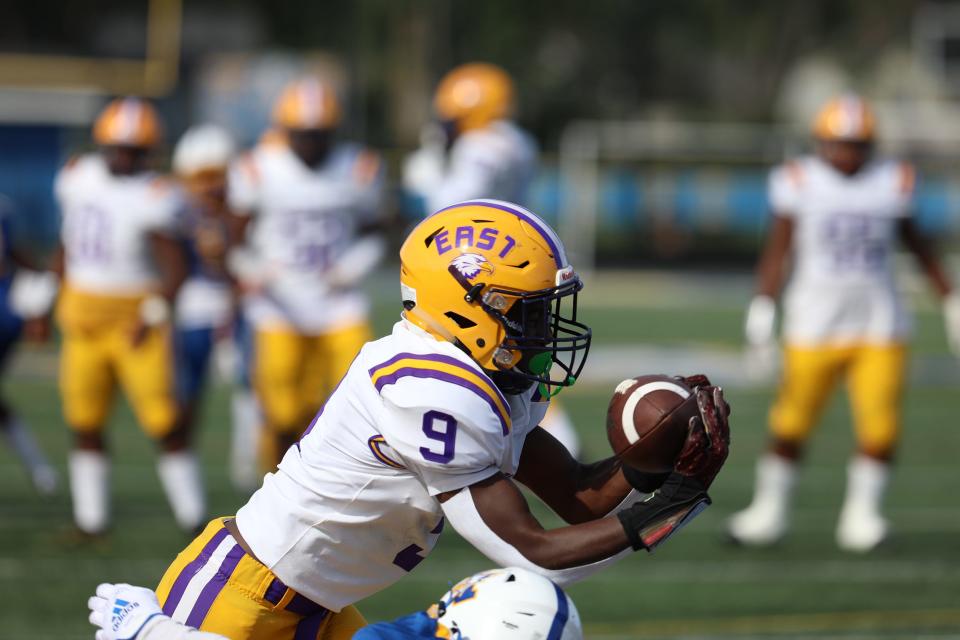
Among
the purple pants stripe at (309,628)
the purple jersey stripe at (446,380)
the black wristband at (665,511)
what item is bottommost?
the purple pants stripe at (309,628)

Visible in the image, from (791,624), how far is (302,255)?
10.7 ft

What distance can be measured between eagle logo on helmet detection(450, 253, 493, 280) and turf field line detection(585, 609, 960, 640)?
2.56 meters

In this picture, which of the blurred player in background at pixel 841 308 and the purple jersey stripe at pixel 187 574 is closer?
the purple jersey stripe at pixel 187 574

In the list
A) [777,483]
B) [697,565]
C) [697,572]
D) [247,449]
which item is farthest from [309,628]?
[247,449]

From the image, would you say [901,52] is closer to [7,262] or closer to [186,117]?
[186,117]

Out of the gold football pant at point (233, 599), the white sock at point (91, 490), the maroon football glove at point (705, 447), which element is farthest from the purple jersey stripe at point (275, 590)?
the white sock at point (91, 490)

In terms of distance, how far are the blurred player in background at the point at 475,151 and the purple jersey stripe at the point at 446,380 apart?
420cm

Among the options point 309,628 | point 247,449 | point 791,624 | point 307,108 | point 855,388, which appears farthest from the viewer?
point 247,449

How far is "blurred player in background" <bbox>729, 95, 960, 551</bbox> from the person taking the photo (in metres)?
6.88

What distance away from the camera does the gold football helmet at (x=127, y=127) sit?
23.0ft

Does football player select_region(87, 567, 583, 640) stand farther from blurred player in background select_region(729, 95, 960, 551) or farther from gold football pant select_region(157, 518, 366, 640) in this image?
blurred player in background select_region(729, 95, 960, 551)

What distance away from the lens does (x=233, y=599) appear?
3188 mm

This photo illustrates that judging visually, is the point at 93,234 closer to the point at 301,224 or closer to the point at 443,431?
the point at 301,224

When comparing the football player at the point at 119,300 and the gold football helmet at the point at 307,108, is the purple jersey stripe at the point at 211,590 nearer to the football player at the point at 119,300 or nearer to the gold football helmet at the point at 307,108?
the football player at the point at 119,300
